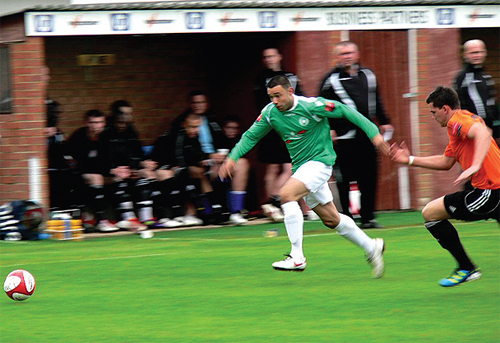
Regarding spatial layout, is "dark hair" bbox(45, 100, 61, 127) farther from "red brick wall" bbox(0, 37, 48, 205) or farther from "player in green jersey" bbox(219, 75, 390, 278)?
"player in green jersey" bbox(219, 75, 390, 278)

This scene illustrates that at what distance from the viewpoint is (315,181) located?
9.23 metres

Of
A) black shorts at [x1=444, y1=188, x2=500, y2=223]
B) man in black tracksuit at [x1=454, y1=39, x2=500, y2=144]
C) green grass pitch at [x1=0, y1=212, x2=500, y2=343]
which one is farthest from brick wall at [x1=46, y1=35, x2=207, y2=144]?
black shorts at [x1=444, y1=188, x2=500, y2=223]

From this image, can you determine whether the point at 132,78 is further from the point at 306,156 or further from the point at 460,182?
the point at 460,182

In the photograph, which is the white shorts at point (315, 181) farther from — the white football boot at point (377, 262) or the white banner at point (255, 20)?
the white banner at point (255, 20)

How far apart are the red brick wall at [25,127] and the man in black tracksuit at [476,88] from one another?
552cm

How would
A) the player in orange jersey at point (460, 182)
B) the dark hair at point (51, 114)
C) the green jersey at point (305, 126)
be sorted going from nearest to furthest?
1. the player in orange jersey at point (460, 182)
2. the green jersey at point (305, 126)
3. the dark hair at point (51, 114)

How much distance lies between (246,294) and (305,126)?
1.86 metres

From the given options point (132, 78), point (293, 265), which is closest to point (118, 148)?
point (132, 78)

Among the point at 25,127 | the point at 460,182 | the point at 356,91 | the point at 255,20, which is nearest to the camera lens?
the point at 460,182

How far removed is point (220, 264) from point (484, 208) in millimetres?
3121

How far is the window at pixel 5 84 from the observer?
1344cm

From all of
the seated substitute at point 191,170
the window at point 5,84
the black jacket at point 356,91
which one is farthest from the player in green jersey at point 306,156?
the window at point 5,84

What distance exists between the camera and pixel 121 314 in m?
7.59

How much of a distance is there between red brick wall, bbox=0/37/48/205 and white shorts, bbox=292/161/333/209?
521 centimetres
